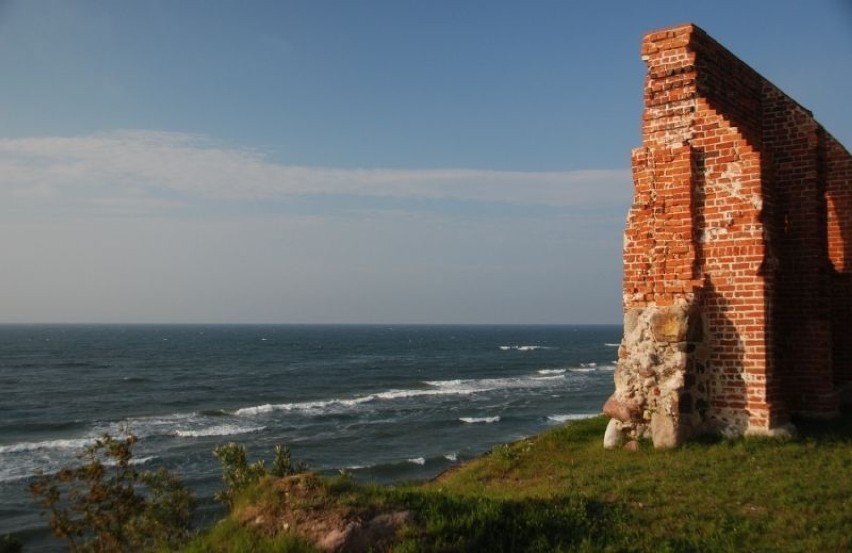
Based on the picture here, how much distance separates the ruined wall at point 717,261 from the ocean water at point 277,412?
7.86m

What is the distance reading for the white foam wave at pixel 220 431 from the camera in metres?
29.1

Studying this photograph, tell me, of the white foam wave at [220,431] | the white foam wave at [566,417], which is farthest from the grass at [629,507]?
the white foam wave at [220,431]

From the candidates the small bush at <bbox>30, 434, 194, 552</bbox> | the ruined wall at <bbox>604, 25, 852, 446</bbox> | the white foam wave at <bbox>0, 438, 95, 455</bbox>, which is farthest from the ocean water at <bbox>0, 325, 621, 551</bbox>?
the ruined wall at <bbox>604, 25, 852, 446</bbox>

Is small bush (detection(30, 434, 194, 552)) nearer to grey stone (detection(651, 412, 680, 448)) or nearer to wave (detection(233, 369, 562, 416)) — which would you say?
grey stone (detection(651, 412, 680, 448))

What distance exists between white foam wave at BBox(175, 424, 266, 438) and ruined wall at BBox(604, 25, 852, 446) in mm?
24099

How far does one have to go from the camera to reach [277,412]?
36.0 meters

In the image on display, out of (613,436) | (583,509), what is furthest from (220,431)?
(583,509)

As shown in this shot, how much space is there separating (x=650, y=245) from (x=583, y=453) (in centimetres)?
285

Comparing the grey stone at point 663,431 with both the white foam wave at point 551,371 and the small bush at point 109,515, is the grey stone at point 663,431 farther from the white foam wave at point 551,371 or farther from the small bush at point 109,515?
the white foam wave at point 551,371

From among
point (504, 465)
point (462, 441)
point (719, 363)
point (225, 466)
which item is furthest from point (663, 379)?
point (462, 441)

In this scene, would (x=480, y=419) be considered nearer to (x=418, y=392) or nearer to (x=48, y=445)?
(x=418, y=392)

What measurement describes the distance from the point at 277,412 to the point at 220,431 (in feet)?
20.2

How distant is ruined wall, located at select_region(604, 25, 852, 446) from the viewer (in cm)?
805

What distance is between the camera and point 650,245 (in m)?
8.74
